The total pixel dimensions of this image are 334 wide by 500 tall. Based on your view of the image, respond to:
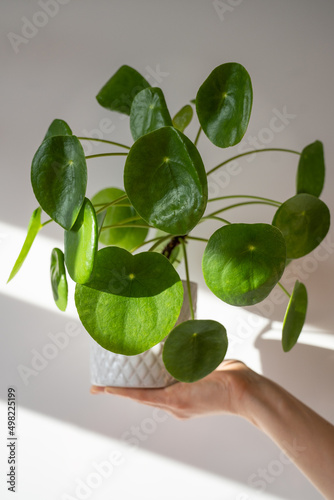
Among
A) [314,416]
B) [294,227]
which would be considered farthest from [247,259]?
[314,416]

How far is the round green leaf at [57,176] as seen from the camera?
856 mm

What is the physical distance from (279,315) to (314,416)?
1.04 ft

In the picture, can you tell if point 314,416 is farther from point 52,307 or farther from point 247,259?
point 52,307

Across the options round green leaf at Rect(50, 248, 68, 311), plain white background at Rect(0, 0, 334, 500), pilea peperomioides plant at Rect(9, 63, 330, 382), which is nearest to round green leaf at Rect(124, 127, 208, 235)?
pilea peperomioides plant at Rect(9, 63, 330, 382)

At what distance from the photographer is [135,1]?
145cm

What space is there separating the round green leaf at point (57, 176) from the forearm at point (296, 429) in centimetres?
64

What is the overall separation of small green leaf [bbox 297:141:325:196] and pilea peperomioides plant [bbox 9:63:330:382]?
144mm

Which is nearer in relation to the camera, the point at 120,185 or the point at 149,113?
the point at 149,113

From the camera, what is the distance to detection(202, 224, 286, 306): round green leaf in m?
0.83

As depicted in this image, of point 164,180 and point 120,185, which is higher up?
point 120,185

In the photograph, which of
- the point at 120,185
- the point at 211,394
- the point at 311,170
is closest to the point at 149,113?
the point at 311,170

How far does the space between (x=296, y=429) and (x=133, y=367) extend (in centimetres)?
40

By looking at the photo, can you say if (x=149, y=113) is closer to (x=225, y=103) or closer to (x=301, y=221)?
(x=225, y=103)

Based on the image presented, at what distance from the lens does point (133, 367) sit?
108cm
